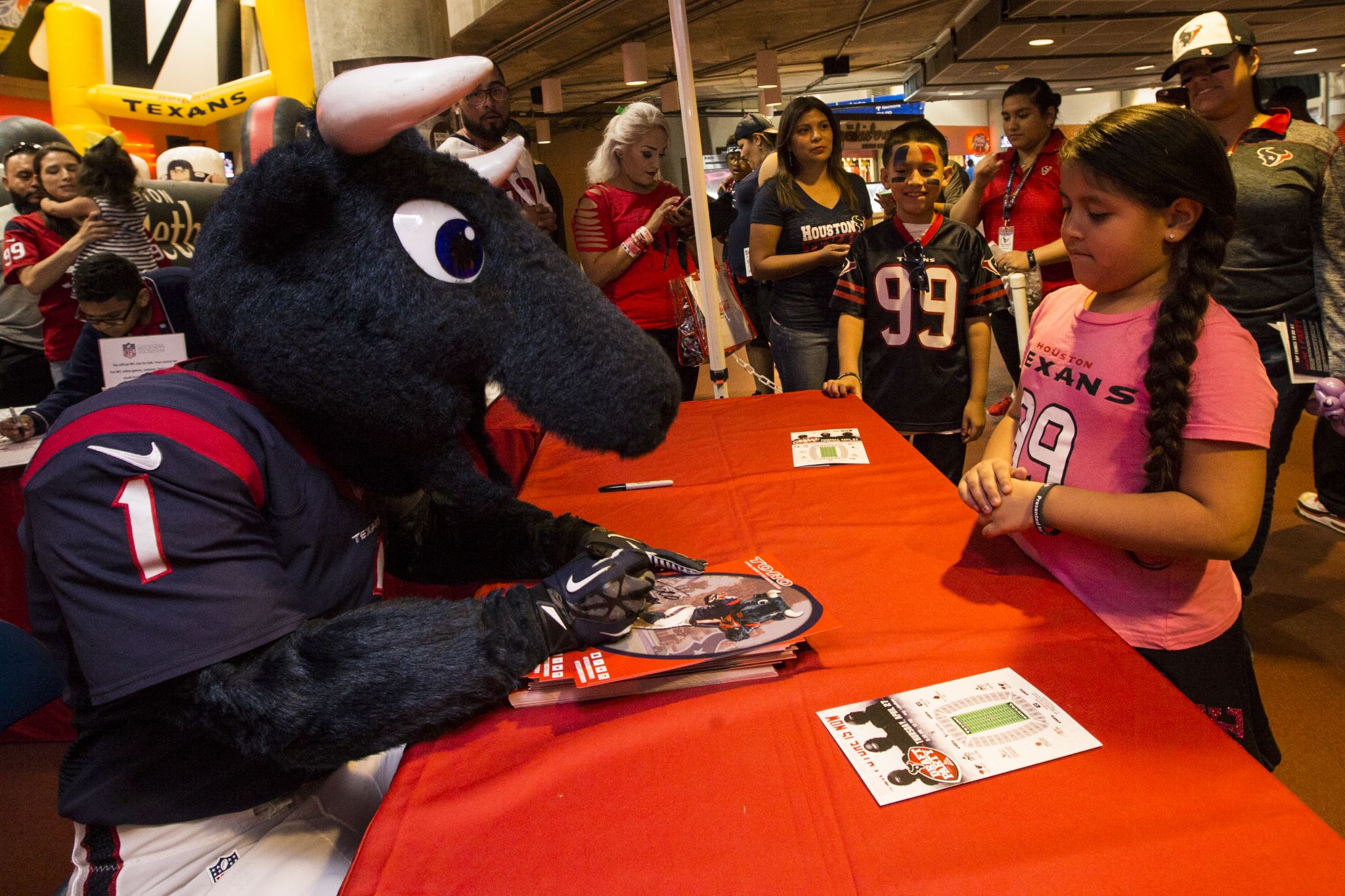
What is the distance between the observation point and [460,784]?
29.4 inches

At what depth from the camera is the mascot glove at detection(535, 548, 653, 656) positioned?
88 centimetres

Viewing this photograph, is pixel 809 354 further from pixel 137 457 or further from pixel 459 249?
pixel 137 457

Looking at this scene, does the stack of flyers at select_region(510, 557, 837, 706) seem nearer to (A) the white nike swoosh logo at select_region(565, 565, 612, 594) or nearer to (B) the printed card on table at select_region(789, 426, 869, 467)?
(A) the white nike swoosh logo at select_region(565, 565, 612, 594)

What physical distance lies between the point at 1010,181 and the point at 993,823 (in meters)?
2.90

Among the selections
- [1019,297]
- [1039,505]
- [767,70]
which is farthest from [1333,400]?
[767,70]

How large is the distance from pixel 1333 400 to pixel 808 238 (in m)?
1.59

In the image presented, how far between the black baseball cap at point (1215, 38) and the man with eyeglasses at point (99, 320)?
2707mm

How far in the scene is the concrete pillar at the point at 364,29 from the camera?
3623mm

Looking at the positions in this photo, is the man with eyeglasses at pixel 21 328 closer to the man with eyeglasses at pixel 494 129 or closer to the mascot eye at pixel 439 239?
the man with eyeglasses at pixel 494 129

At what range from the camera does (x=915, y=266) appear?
227 cm

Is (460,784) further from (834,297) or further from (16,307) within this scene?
(16,307)

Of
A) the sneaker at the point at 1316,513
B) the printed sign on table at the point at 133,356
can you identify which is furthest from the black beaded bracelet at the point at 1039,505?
the sneaker at the point at 1316,513

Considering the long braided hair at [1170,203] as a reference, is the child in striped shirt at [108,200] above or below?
above

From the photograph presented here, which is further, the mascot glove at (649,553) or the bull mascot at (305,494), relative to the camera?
the mascot glove at (649,553)
